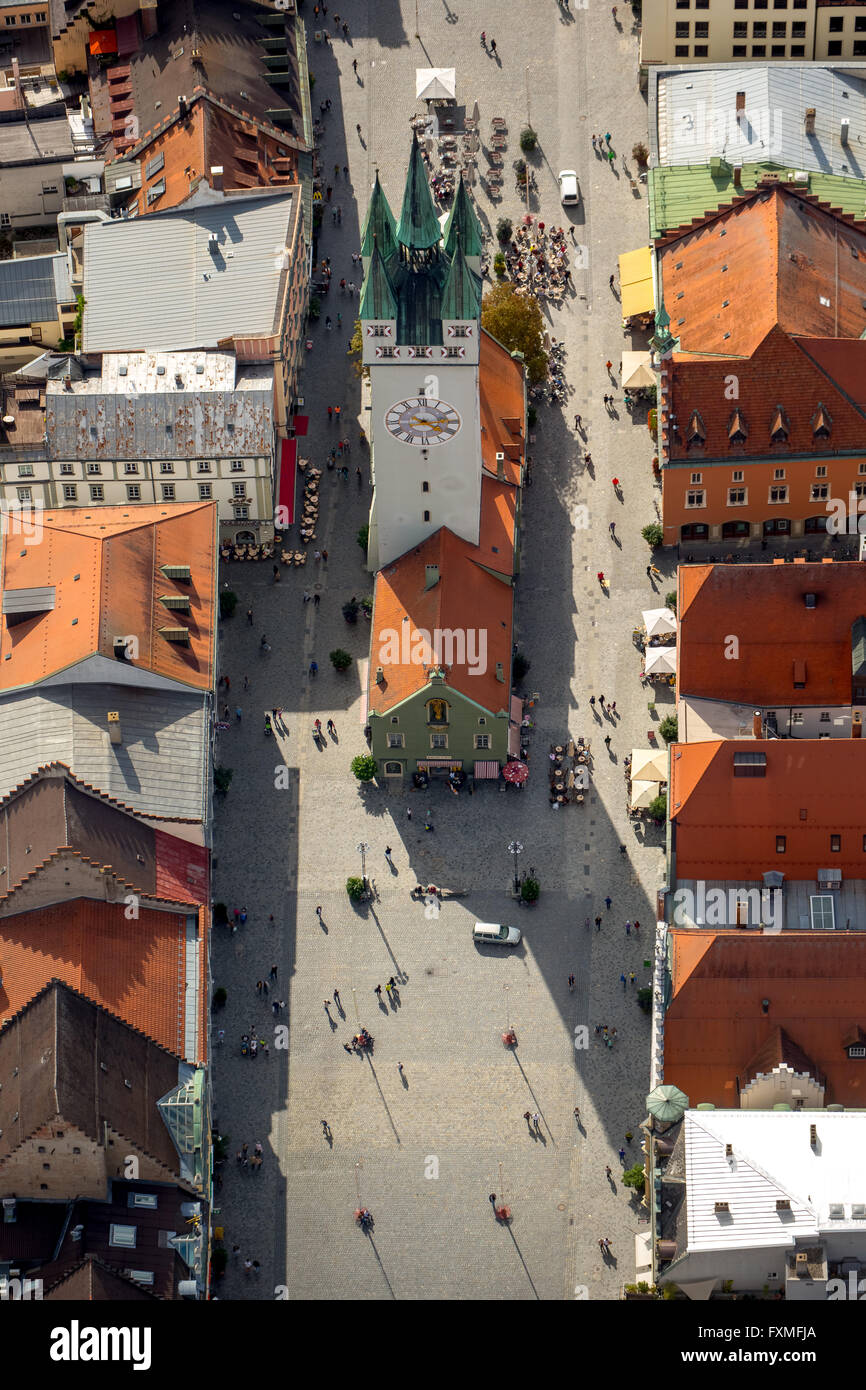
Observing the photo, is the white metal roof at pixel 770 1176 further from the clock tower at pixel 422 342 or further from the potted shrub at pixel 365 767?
the clock tower at pixel 422 342

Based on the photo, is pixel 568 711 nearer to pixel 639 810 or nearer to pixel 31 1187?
pixel 639 810

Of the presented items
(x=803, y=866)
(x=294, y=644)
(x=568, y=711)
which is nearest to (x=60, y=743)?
(x=294, y=644)

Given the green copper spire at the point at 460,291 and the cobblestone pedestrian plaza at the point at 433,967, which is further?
the green copper spire at the point at 460,291

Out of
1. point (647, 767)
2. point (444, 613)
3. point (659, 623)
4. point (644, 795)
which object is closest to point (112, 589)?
point (444, 613)

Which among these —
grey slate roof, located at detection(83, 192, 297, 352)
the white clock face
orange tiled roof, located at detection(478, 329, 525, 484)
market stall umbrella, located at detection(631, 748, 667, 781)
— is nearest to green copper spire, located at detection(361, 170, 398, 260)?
the white clock face

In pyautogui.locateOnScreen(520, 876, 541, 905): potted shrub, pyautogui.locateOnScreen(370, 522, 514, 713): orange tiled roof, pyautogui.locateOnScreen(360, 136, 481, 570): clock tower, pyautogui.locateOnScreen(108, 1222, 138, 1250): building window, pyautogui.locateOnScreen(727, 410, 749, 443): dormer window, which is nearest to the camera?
pyautogui.locateOnScreen(108, 1222, 138, 1250): building window

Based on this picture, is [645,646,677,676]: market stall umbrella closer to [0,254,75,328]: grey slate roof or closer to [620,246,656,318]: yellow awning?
[620,246,656,318]: yellow awning

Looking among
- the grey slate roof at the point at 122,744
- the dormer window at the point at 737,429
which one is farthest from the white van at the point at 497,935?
the dormer window at the point at 737,429
